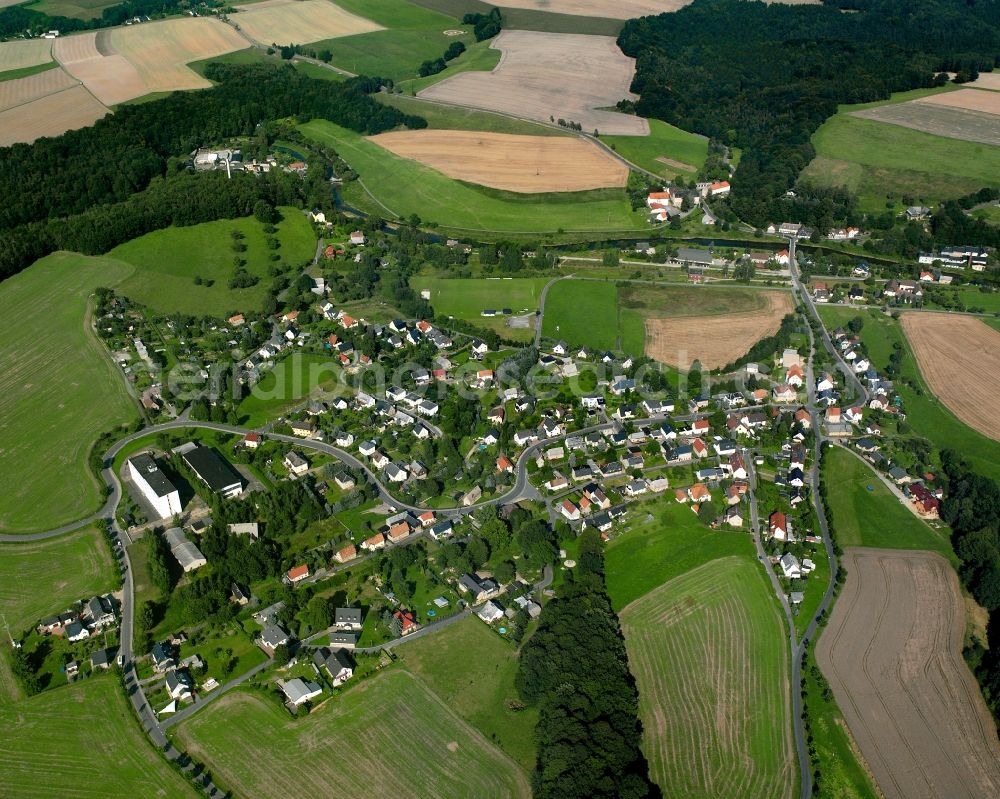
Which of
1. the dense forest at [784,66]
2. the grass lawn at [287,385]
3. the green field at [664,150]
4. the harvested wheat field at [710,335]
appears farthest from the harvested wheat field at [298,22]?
the harvested wheat field at [710,335]

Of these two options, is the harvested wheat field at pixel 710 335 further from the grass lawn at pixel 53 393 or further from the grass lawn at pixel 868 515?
the grass lawn at pixel 53 393

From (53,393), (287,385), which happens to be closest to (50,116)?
(53,393)

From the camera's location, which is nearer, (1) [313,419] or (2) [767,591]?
(2) [767,591]

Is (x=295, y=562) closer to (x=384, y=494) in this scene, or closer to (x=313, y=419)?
(x=384, y=494)

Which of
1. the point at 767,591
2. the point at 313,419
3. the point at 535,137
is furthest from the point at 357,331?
the point at 535,137

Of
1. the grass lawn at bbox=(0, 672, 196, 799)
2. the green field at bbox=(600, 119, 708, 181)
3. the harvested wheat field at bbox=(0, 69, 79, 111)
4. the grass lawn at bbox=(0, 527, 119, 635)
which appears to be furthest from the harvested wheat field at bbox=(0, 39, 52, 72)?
the grass lawn at bbox=(0, 672, 196, 799)

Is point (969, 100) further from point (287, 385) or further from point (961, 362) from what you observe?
point (287, 385)
